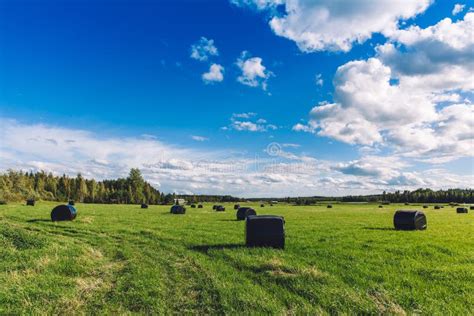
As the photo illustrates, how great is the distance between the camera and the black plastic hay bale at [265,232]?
1525 cm

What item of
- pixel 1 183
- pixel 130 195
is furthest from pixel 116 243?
pixel 130 195

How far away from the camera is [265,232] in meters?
15.4

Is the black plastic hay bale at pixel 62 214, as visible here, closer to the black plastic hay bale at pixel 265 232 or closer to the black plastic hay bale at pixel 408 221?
the black plastic hay bale at pixel 265 232

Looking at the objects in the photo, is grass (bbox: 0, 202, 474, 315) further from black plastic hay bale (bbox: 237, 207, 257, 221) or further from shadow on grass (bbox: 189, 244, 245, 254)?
black plastic hay bale (bbox: 237, 207, 257, 221)

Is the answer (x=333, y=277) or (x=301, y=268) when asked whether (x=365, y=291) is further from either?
(x=301, y=268)

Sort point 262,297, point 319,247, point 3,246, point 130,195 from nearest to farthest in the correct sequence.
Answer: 1. point 262,297
2. point 3,246
3. point 319,247
4. point 130,195

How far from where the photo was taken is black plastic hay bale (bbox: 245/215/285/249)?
50.0ft

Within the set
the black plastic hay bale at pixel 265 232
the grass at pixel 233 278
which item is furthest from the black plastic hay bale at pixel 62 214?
the black plastic hay bale at pixel 265 232

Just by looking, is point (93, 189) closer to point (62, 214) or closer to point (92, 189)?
point (92, 189)

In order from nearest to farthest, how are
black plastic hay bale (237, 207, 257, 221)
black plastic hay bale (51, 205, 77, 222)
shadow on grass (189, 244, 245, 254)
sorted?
shadow on grass (189, 244, 245, 254) < black plastic hay bale (51, 205, 77, 222) < black plastic hay bale (237, 207, 257, 221)

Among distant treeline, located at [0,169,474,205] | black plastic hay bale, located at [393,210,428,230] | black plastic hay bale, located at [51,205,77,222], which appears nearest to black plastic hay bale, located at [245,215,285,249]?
black plastic hay bale, located at [393,210,428,230]

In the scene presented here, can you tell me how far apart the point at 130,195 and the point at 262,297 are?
12849cm

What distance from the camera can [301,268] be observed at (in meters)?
10.9

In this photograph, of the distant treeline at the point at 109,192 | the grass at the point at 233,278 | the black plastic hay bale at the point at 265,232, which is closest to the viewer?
the grass at the point at 233,278
